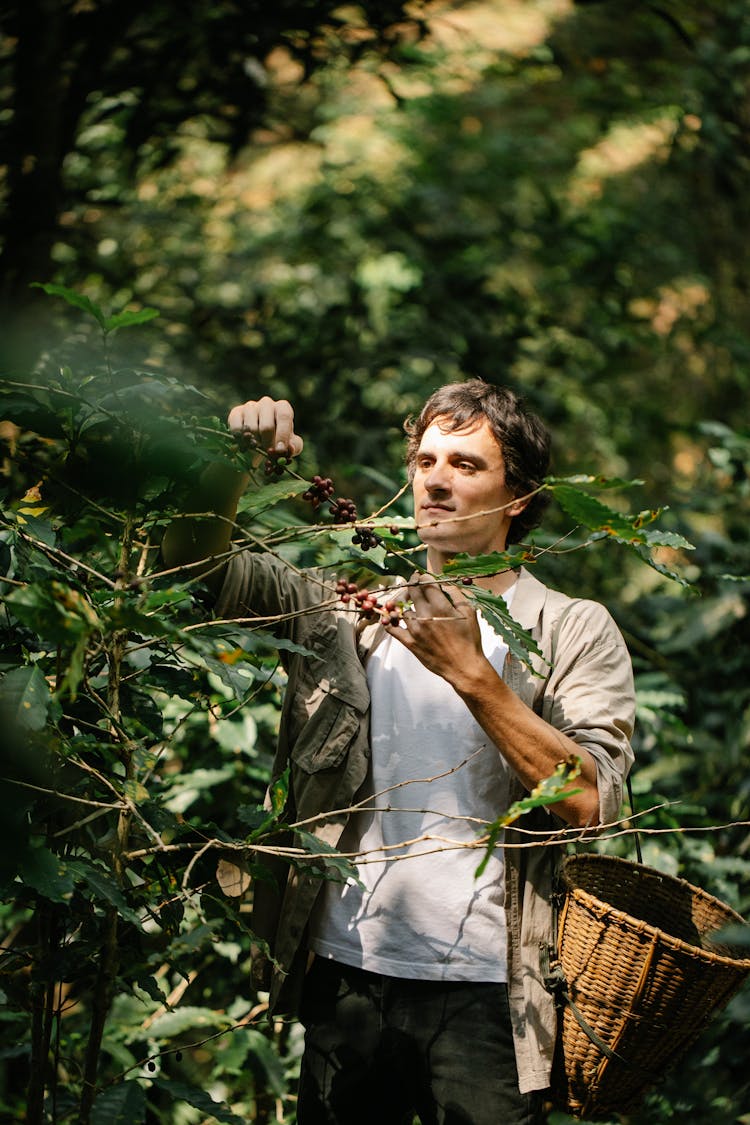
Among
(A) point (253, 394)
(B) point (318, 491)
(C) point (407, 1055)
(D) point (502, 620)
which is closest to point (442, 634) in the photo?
(D) point (502, 620)

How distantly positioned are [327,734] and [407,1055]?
20.6 inches

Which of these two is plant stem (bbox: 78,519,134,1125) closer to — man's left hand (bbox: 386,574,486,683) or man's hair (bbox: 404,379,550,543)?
man's left hand (bbox: 386,574,486,683)

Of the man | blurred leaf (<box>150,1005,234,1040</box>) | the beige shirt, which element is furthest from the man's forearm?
blurred leaf (<box>150,1005,234,1040</box>)

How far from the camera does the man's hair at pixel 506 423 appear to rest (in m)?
1.96

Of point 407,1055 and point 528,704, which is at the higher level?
point 528,704

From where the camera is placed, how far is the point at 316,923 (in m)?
1.77

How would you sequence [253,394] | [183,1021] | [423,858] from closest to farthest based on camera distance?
[423,858]
[183,1021]
[253,394]

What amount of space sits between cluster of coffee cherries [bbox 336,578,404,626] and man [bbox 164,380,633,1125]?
2.5 inches

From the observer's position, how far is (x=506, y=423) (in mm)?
1970

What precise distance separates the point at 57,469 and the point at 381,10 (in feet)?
8.41

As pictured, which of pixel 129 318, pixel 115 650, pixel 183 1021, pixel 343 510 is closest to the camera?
pixel 129 318

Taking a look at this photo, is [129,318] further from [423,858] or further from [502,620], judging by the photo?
[423,858]

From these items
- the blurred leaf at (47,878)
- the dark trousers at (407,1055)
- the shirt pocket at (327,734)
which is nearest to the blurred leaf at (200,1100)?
the dark trousers at (407,1055)

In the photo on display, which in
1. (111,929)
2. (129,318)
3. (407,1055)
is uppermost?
(129,318)
